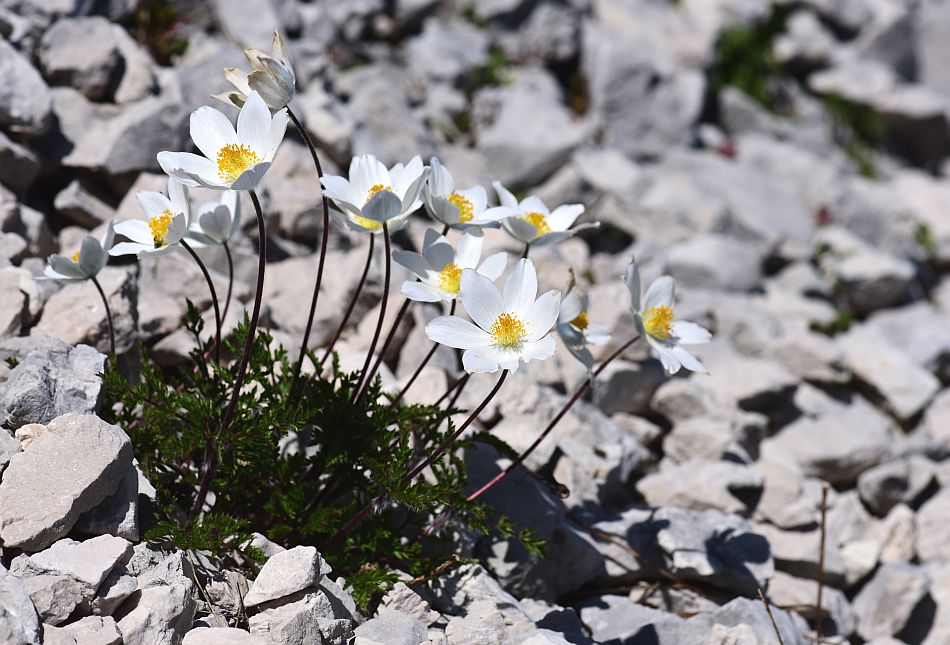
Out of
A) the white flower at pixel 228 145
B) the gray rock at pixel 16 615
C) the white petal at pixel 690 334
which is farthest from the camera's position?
the white petal at pixel 690 334

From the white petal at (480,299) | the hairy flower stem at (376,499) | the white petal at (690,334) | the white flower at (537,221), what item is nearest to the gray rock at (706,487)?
the white petal at (690,334)

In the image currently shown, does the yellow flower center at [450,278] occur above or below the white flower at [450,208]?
below

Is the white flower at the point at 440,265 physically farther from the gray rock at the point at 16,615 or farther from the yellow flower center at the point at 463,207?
the gray rock at the point at 16,615

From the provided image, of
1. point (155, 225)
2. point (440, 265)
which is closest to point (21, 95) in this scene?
point (155, 225)

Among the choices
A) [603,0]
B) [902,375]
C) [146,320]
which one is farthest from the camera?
[603,0]

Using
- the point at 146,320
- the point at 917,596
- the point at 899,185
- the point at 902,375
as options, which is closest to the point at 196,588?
the point at 146,320

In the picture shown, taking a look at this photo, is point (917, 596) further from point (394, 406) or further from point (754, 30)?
point (754, 30)

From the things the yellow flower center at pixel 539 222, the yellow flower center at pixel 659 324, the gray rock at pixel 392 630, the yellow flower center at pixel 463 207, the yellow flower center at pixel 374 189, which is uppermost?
the yellow flower center at pixel 374 189
